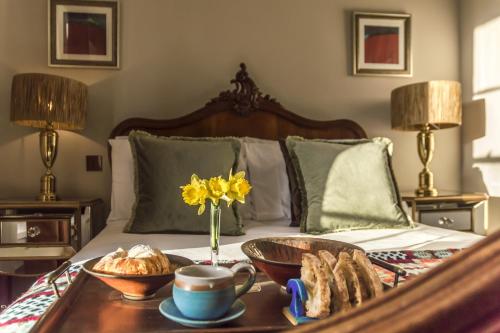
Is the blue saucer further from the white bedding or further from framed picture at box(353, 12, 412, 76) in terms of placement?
framed picture at box(353, 12, 412, 76)

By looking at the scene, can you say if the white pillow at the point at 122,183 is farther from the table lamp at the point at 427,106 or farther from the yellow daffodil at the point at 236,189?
the table lamp at the point at 427,106

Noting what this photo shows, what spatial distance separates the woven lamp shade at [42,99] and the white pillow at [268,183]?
103cm

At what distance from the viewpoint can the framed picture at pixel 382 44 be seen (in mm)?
3008

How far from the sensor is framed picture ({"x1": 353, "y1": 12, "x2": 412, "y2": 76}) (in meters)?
3.01

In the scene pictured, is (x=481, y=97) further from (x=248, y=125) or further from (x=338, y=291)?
(x=338, y=291)

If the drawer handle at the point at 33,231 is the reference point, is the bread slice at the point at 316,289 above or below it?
above

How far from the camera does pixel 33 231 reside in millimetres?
2170

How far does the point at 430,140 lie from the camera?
2865 mm

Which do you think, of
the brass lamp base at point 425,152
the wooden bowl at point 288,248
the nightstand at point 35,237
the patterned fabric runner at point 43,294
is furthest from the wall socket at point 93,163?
the brass lamp base at point 425,152

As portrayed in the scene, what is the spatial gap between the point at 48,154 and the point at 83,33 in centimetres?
83

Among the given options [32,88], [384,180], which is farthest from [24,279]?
[384,180]

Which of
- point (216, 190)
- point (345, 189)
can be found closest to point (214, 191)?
point (216, 190)

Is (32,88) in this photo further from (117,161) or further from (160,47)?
(160,47)

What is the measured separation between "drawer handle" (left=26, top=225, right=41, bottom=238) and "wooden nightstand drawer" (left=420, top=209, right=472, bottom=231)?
7.01 ft
